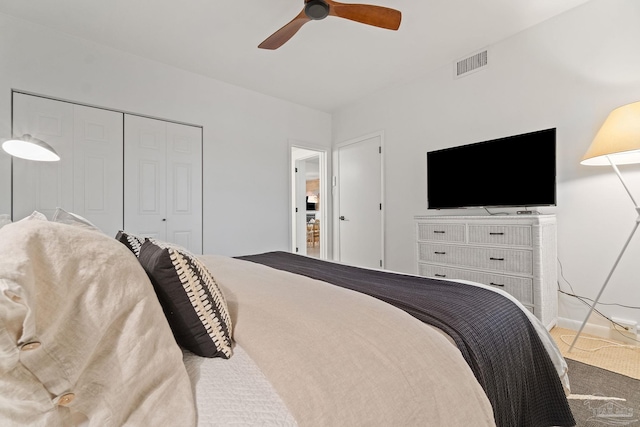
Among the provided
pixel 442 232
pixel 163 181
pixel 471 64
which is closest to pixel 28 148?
pixel 163 181

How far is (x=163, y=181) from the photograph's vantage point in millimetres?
3227

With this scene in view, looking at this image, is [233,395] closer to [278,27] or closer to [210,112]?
[278,27]

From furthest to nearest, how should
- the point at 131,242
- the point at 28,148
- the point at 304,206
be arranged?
the point at 304,206 → the point at 28,148 → the point at 131,242

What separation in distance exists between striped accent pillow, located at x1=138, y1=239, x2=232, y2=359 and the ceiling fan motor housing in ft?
6.19

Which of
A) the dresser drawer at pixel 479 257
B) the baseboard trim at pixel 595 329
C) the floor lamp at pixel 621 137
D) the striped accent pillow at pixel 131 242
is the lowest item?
the baseboard trim at pixel 595 329

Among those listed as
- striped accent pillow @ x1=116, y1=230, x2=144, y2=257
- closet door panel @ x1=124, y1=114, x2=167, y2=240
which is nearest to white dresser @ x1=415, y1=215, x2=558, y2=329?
striped accent pillow @ x1=116, y1=230, x2=144, y2=257

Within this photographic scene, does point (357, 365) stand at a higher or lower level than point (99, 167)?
lower

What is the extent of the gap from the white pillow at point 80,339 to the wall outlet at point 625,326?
124 inches

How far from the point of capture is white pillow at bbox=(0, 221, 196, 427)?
1.35 feet

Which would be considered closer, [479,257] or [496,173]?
Result: [479,257]

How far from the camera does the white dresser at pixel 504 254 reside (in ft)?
7.38

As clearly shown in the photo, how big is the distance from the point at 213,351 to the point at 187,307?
5.0 inches

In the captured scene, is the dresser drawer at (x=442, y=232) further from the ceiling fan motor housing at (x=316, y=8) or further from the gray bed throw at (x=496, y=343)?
the ceiling fan motor housing at (x=316, y=8)

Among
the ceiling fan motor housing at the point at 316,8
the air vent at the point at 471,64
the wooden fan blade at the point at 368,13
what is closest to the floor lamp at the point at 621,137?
the air vent at the point at 471,64
